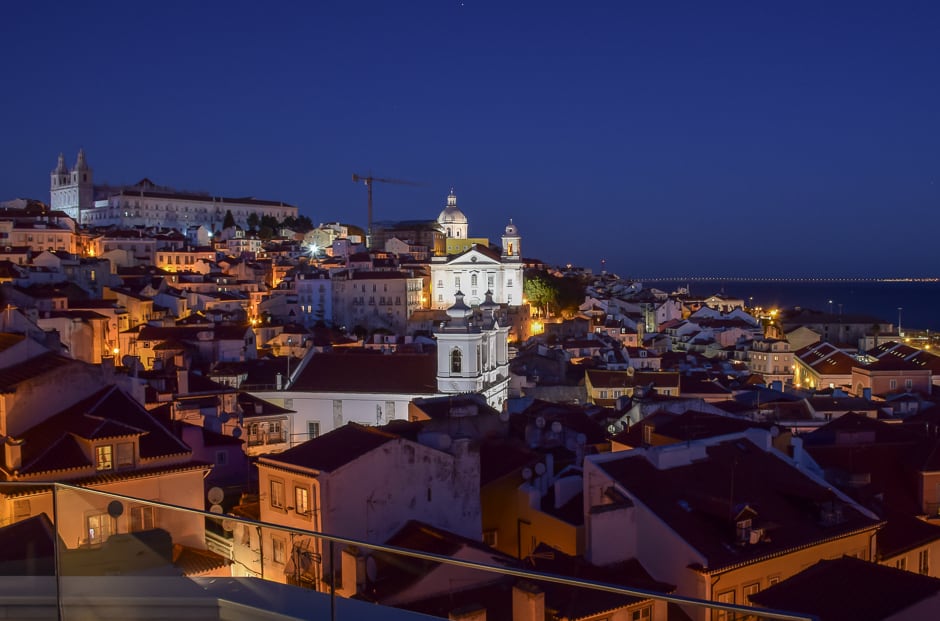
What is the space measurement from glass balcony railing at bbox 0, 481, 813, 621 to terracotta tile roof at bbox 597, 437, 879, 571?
3637 millimetres

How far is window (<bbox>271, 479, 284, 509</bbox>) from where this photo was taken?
1154cm

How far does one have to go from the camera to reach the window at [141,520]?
5.47 metres

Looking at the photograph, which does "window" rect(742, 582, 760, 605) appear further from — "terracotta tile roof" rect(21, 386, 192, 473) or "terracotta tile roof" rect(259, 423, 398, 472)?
"terracotta tile roof" rect(21, 386, 192, 473)

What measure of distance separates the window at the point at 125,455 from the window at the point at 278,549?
6.25m

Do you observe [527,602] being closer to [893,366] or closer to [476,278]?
[893,366]

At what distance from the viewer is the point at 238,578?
4.61 meters

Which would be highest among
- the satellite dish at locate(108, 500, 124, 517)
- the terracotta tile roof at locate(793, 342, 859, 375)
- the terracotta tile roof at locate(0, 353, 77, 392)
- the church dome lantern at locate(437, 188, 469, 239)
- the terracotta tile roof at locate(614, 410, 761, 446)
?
the church dome lantern at locate(437, 188, 469, 239)

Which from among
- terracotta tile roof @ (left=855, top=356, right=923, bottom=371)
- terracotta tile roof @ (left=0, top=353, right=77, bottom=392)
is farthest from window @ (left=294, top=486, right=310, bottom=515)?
terracotta tile roof @ (left=855, top=356, right=923, bottom=371)

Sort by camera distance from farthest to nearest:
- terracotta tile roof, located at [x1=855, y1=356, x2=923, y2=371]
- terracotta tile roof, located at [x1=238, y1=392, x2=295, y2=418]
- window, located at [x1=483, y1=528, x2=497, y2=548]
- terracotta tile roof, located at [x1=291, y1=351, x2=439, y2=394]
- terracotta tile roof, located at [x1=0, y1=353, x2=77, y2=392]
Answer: terracotta tile roof, located at [x1=855, y1=356, x2=923, y2=371] → terracotta tile roof, located at [x1=291, y1=351, x2=439, y2=394] → terracotta tile roof, located at [x1=238, y1=392, x2=295, y2=418] → window, located at [x1=483, y1=528, x2=497, y2=548] → terracotta tile roof, located at [x1=0, y1=353, x2=77, y2=392]

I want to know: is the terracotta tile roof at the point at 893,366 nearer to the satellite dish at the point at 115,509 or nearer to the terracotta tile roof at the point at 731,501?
the terracotta tile roof at the point at 731,501

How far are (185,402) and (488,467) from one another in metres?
11.6

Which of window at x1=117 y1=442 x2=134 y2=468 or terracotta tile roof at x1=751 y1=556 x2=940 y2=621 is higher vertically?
window at x1=117 y1=442 x2=134 y2=468

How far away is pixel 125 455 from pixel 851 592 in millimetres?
8614

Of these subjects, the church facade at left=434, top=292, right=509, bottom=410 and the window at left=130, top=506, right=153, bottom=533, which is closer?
the window at left=130, top=506, right=153, bottom=533
